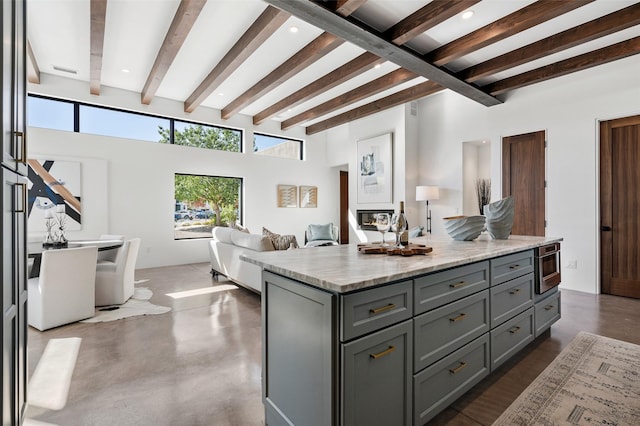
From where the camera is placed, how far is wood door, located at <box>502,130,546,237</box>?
485cm

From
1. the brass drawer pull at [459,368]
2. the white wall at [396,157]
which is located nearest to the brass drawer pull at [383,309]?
the brass drawer pull at [459,368]

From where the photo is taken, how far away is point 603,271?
432 centimetres

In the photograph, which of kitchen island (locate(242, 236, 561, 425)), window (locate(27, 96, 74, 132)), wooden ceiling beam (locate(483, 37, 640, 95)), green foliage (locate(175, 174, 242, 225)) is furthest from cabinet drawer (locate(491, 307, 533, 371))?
window (locate(27, 96, 74, 132))

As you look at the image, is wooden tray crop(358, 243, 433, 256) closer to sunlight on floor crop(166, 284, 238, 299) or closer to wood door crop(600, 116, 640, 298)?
sunlight on floor crop(166, 284, 238, 299)

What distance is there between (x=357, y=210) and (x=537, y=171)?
11.8 feet

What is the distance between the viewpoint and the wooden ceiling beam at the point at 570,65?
3668 mm

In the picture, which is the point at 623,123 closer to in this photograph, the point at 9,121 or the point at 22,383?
the point at 9,121

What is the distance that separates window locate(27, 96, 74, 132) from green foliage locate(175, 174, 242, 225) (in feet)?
6.37

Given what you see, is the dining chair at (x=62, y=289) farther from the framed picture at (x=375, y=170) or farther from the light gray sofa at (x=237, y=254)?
the framed picture at (x=375, y=170)

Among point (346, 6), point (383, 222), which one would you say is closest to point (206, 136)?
point (346, 6)

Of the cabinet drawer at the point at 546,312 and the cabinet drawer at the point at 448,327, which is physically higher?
the cabinet drawer at the point at 448,327

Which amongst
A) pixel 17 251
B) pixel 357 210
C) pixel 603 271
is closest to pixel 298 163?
pixel 357 210

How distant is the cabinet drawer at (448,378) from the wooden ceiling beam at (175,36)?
11.5ft

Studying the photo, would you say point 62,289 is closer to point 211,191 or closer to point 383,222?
point 383,222
